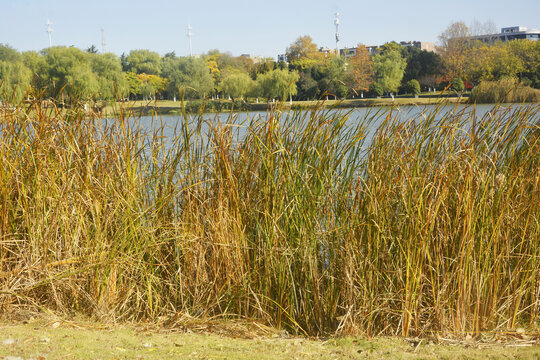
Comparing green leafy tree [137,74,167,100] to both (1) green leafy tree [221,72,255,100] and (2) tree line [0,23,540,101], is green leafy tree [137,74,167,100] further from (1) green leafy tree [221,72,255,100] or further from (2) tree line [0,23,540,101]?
(1) green leafy tree [221,72,255,100]

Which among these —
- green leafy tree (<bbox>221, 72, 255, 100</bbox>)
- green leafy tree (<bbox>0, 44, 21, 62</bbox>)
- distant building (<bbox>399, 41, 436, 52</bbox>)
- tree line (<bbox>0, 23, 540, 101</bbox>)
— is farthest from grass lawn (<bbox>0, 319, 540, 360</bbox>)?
distant building (<bbox>399, 41, 436, 52</bbox>)

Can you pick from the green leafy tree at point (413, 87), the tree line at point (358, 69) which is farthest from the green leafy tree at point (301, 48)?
the green leafy tree at point (413, 87)

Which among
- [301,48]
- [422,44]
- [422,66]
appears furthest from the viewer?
[422,44]

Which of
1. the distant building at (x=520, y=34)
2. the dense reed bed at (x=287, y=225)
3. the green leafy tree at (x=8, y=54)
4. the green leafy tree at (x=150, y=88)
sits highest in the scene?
the distant building at (x=520, y=34)

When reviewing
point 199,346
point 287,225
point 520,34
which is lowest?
point 199,346

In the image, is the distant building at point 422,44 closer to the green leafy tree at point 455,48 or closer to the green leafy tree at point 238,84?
the green leafy tree at point 455,48

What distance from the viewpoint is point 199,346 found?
235 cm

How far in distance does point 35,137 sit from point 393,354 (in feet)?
7.67

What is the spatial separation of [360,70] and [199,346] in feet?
168

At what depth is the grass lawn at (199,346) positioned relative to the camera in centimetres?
218

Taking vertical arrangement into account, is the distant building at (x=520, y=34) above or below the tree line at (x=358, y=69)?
above

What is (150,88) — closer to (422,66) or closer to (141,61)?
(422,66)

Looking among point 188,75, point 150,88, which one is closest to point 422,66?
point 188,75

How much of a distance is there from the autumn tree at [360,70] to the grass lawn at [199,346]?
4265 centimetres
